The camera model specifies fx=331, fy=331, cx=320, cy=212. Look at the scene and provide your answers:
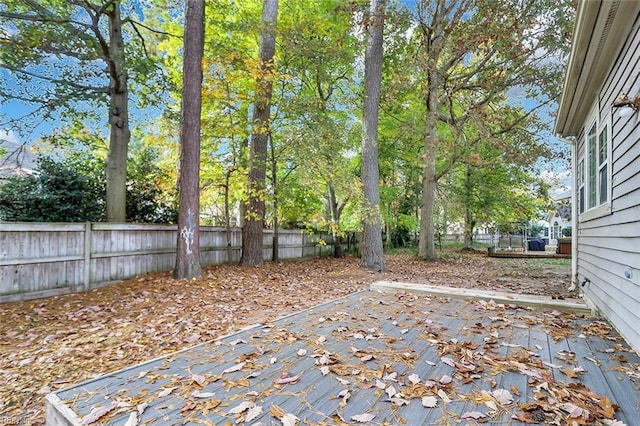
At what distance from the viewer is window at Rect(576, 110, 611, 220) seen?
13.1 ft

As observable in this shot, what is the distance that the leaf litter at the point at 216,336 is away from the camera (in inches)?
82.0

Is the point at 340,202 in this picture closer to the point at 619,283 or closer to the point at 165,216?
the point at 165,216

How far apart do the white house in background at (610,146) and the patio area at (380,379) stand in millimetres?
526

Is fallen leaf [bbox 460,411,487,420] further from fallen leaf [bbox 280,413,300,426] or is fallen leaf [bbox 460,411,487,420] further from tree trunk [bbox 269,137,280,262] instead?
tree trunk [bbox 269,137,280,262]

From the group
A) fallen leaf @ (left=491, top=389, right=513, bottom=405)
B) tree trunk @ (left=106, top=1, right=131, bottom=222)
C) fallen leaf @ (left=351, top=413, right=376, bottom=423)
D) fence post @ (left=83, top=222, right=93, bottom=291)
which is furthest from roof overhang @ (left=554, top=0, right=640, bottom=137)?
tree trunk @ (left=106, top=1, right=131, bottom=222)

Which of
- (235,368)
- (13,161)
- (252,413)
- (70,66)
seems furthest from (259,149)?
(252,413)

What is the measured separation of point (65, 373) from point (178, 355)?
113cm

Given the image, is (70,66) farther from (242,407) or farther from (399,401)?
(399,401)

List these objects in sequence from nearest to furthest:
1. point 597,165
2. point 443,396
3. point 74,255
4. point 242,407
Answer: point 242,407 → point 443,396 → point 597,165 → point 74,255

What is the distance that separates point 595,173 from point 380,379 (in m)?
4.56

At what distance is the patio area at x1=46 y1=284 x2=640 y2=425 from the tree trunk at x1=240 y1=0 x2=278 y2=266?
16.7ft

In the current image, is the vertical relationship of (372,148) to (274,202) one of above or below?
above

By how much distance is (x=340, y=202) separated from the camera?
13875 millimetres

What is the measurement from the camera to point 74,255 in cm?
552
